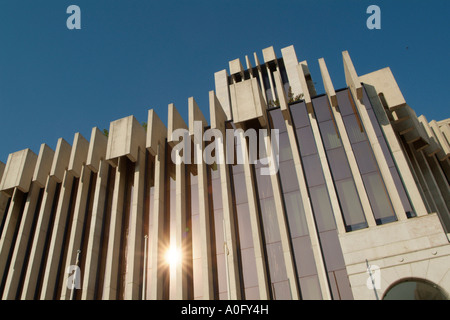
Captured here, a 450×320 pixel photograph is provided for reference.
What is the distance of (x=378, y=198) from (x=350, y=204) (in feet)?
4.50

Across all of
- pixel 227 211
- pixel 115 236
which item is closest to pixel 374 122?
pixel 227 211

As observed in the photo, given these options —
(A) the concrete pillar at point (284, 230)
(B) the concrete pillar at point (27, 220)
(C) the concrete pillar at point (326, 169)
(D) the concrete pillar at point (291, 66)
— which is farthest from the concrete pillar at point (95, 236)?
(D) the concrete pillar at point (291, 66)

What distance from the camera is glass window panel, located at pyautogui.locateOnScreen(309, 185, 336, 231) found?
1841 cm

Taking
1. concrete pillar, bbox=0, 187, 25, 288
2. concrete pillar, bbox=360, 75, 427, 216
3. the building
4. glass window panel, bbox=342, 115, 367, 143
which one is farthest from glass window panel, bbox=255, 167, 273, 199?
concrete pillar, bbox=0, 187, 25, 288

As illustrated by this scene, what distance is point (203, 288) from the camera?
60.0ft

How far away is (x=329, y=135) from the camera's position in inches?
834

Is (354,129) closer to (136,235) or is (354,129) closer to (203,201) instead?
(203,201)

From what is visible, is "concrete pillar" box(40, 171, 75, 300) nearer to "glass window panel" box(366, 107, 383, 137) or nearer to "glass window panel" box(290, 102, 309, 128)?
"glass window panel" box(290, 102, 309, 128)

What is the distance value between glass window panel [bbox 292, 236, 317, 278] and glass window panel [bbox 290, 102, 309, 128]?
702cm
